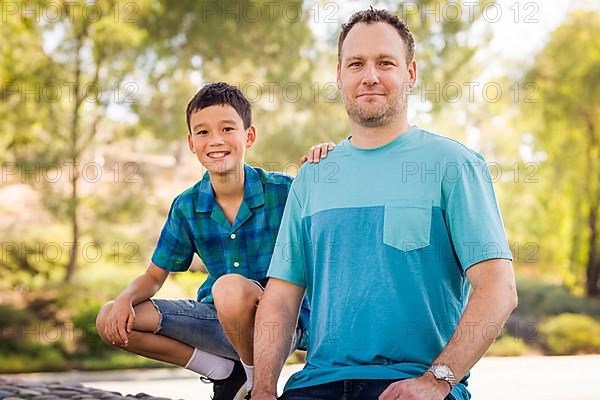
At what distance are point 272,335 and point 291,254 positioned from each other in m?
0.21

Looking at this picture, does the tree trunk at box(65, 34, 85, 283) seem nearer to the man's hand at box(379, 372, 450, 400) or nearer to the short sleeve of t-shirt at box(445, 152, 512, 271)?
the short sleeve of t-shirt at box(445, 152, 512, 271)

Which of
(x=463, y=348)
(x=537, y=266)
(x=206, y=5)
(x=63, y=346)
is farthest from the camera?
(x=537, y=266)

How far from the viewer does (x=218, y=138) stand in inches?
109

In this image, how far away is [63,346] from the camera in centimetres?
848

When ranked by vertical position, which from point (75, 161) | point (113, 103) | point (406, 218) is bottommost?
point (406, 218)

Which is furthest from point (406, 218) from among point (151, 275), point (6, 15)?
point (6, 15)

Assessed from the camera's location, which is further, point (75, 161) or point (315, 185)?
point (75, 161)

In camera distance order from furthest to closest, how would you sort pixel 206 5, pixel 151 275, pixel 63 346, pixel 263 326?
pixel 206 5
pixel 63 346
pixel 151 275
pixel 263 326

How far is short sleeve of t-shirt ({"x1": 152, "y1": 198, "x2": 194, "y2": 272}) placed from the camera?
2.88m

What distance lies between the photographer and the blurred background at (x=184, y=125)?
8711 millimetres

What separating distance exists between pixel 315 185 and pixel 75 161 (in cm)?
718

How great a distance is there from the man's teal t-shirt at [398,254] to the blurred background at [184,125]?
6639mm

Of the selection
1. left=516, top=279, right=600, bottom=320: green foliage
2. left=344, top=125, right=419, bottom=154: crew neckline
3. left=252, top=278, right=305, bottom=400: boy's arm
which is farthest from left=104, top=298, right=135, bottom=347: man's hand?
left=516, top=279, right=600, bottom=320: green foliage

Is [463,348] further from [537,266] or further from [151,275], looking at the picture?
[537,266]
